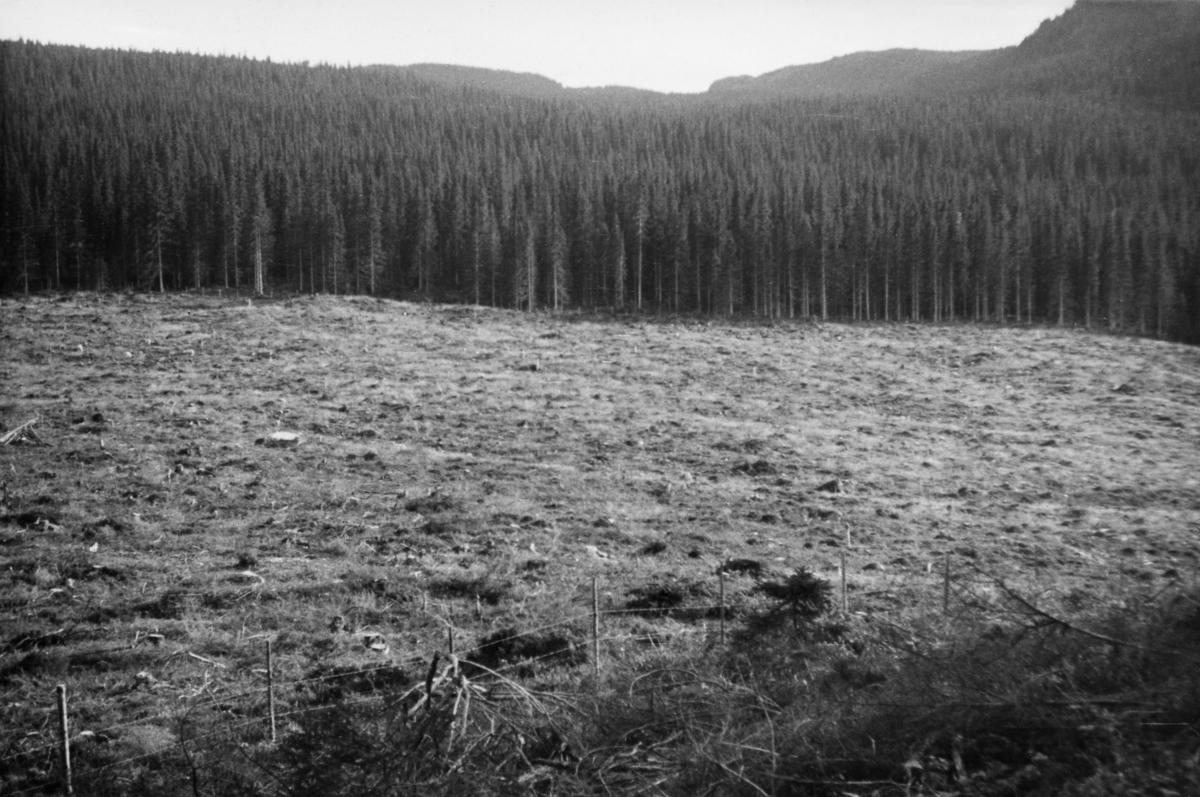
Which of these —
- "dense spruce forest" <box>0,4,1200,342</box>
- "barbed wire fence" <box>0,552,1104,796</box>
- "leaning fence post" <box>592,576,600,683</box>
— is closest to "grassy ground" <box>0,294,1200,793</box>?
"barbed wire fence" <box>0,552,1104,796</box>

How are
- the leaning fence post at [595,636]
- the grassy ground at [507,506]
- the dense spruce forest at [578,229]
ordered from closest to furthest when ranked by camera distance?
1. the leaning fence post at [595,636]
2. the grassy ground at [507,506]
3. the dense spruce forest at [578,229]

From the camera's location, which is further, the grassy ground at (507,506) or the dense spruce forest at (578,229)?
the dense spruce forest at (578,229)

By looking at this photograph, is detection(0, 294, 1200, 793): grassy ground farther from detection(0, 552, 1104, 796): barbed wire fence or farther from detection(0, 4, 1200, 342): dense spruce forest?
detection(0, 4, 1200, 342): dense spruce forest

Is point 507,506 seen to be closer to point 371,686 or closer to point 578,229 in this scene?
point 371,686

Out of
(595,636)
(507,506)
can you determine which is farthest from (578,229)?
(595,636)

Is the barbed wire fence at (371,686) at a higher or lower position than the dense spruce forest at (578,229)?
lower

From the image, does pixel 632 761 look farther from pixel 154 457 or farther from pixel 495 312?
pixel 495 312

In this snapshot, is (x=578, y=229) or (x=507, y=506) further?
(x=578, y=229)

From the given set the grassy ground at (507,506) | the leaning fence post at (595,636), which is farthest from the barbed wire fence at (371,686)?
the grassy ground at (507,506)

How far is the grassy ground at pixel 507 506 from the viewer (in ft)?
32.3

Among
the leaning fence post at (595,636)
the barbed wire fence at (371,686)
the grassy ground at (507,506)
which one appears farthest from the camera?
the grassy ground at (507,506)

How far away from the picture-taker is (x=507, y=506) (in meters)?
20.6

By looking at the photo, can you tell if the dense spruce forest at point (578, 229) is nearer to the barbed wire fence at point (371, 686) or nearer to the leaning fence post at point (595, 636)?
the barbed wire fence at point (371, 686)

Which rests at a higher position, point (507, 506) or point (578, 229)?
point (578, 229)
